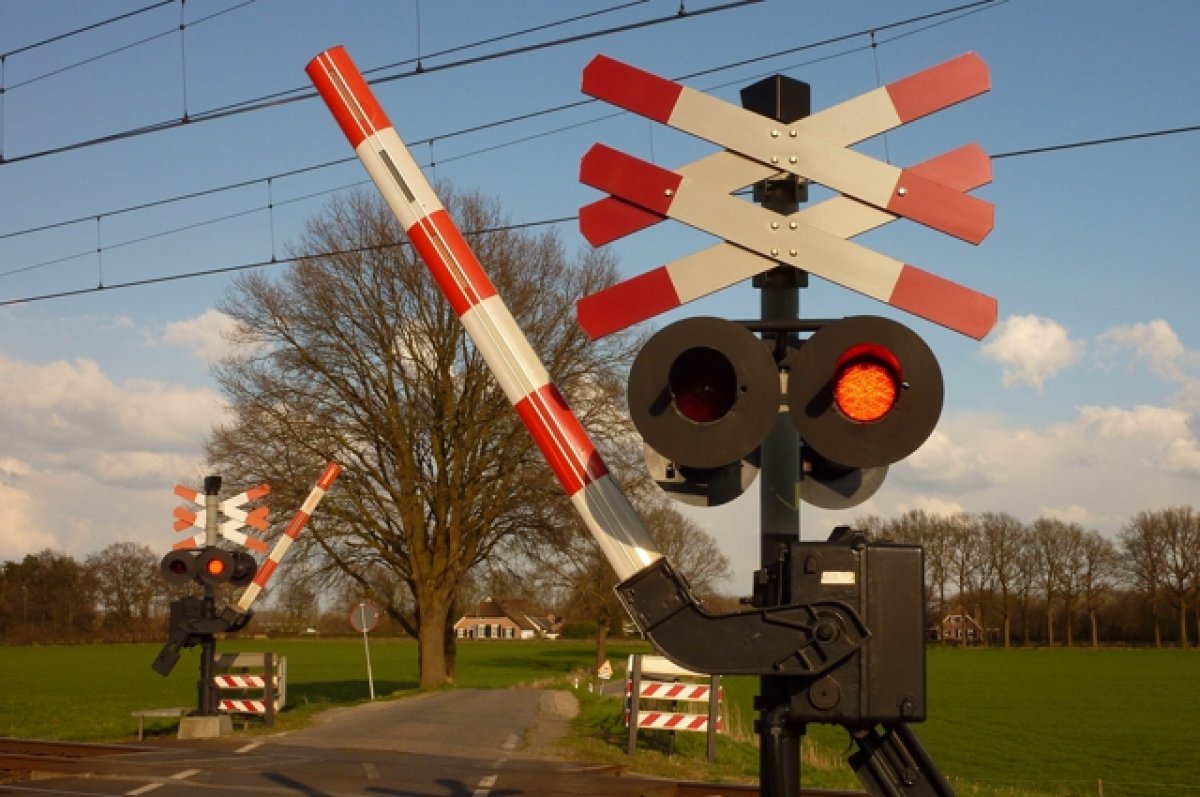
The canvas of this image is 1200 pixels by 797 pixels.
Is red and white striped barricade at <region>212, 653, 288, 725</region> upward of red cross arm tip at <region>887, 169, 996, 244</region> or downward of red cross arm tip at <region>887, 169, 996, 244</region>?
downward

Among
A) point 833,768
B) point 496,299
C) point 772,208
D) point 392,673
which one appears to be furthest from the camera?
point 392,673

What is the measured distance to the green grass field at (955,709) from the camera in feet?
66.3

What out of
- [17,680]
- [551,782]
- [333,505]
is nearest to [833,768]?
[551,782]

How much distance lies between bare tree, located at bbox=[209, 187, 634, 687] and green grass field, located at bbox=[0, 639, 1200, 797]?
403 centimetres

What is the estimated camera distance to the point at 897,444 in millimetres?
3244

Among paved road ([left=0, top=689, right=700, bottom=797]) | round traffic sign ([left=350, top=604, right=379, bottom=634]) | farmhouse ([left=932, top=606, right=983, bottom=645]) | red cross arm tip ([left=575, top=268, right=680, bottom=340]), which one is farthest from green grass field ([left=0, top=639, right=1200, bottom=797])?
farmhouse ([left=932, top=606, right=983, bottom=645])

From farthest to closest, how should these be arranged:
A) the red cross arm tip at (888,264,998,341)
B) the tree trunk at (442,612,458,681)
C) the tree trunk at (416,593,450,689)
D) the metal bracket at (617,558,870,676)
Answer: the tree trunk at (442,612,458,681)
the tree trunk at (416,593,450,689)
the red cross arm tip at (888,264,998,341)
the metal bracket at (617,558,870,676)

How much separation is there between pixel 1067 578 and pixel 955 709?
7133 cm

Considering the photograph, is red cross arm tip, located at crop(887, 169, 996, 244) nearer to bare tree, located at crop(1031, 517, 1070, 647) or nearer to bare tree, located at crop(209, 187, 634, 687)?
bare tree, located at crop(209, 187, 634, 687)

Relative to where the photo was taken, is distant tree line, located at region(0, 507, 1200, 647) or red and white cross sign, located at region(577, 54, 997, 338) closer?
red and white cross sign, located at region(577, 54, 997, 338)

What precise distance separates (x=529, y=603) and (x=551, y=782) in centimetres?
2633

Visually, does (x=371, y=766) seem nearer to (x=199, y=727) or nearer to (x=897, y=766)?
(x=199, y=727)

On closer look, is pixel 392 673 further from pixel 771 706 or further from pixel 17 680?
pixel 771 706

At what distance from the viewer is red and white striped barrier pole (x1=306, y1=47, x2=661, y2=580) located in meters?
3.45
